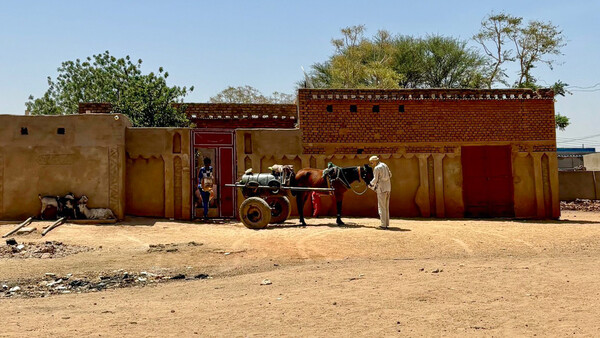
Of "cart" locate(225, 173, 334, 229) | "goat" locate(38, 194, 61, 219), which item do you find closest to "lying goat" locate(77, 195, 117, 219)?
"goat" locate(38, 194, 61, 219)

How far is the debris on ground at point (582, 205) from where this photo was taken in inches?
970

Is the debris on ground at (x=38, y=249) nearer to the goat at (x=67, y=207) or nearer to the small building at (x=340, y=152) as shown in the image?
the goat at (x=67, y=207)

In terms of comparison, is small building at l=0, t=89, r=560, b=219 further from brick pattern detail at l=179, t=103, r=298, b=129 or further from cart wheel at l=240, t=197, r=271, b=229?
cart wheel at l=240, t=197, r=271, b=229

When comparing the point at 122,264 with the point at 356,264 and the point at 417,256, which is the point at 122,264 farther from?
the point at 417,256

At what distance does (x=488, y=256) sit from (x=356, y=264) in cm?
246

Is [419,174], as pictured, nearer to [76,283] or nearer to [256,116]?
[256,116]

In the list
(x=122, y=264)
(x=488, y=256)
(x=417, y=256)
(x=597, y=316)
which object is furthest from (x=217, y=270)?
(x=597, y=316)

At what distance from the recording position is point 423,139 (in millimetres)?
16828

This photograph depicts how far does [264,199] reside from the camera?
13109 mm

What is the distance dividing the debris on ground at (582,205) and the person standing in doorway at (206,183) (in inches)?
692

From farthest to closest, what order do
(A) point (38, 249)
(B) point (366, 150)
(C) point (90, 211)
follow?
(B) point (366, 150) < (C) point (90, 211) < (A) point (38, 249)

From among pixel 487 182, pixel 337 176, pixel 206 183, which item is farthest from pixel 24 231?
pixel 487 182

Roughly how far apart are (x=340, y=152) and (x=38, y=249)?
907cm

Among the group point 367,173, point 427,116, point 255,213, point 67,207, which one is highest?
point 427,116
